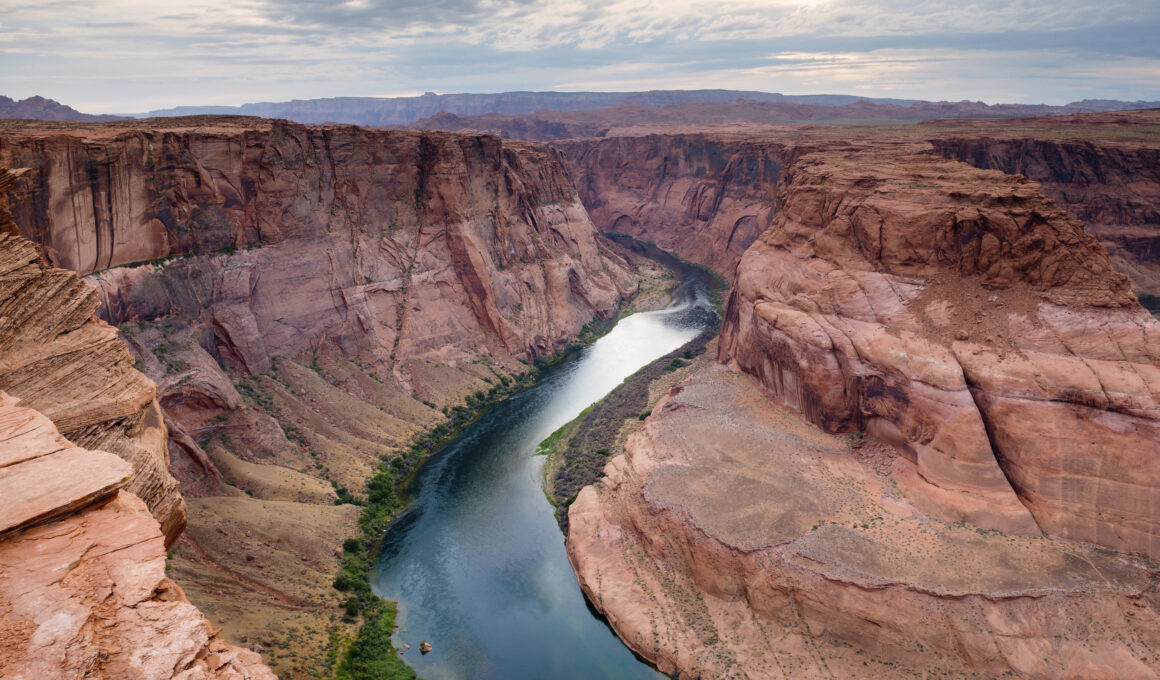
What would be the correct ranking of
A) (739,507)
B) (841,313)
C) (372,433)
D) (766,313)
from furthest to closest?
(372,433) → (766,313) → (841,313) → (739,507)

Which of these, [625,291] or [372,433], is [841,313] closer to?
[372,433]

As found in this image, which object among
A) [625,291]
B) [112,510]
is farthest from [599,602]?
[625,291]

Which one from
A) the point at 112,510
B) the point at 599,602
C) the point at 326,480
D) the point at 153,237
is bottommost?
the point at 599,602

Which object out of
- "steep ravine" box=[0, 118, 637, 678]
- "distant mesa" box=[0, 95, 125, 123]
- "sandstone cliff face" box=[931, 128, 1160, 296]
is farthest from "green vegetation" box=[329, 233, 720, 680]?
"distant mesa" box=[0, 95, 125, 123]

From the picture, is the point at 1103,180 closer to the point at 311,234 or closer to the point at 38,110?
the point at 311,234

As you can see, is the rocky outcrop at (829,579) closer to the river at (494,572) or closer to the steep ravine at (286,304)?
the river at (494,572)

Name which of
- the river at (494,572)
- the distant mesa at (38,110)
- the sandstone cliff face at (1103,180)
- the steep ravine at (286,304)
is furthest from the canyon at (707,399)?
the distant mesa at (38,110)

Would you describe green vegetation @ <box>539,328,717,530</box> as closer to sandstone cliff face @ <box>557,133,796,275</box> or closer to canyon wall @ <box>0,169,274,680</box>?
canyon wall @ <box>0,169,274,680</box>
